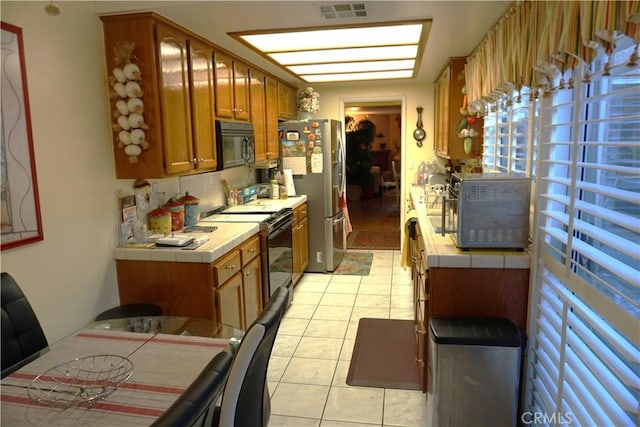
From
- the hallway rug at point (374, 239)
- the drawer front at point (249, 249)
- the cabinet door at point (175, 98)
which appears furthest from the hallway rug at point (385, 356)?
the hallway rug at point (374, 239)

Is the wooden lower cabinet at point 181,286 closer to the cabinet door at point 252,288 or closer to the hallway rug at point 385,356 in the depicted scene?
the cabinet door at point 252,288

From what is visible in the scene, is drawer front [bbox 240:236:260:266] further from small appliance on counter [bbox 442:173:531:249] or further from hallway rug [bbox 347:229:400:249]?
hallway rug [bbox 347:229:400:249]

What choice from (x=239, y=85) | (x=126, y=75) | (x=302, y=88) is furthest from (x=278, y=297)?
(x=302, y=88)

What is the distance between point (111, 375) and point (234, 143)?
2.35 meters

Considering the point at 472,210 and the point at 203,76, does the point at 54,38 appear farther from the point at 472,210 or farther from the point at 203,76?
the point at 472,210

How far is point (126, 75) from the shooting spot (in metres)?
2.53

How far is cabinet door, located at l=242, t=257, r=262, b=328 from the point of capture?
316 cm

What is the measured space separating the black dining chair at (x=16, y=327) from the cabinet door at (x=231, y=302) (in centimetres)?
100

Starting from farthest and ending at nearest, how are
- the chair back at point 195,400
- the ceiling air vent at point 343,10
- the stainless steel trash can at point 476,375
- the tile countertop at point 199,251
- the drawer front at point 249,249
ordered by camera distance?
the drawer front at point 249,249
the tile countertop at point 199,251
the ceiling air vent at point 343,10
the stainless steel trash can at point 476,375
the chair back at point 195,400

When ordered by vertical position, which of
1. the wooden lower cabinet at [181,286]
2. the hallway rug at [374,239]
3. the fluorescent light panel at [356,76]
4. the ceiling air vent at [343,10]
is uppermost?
the fluorescent light panel at [356,76]

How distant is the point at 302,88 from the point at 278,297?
4.63 metres

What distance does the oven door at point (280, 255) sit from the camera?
11.9ft

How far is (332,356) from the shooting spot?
123 inches

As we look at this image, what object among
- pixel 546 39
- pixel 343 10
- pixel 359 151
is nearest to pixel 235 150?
pixel 343 10
